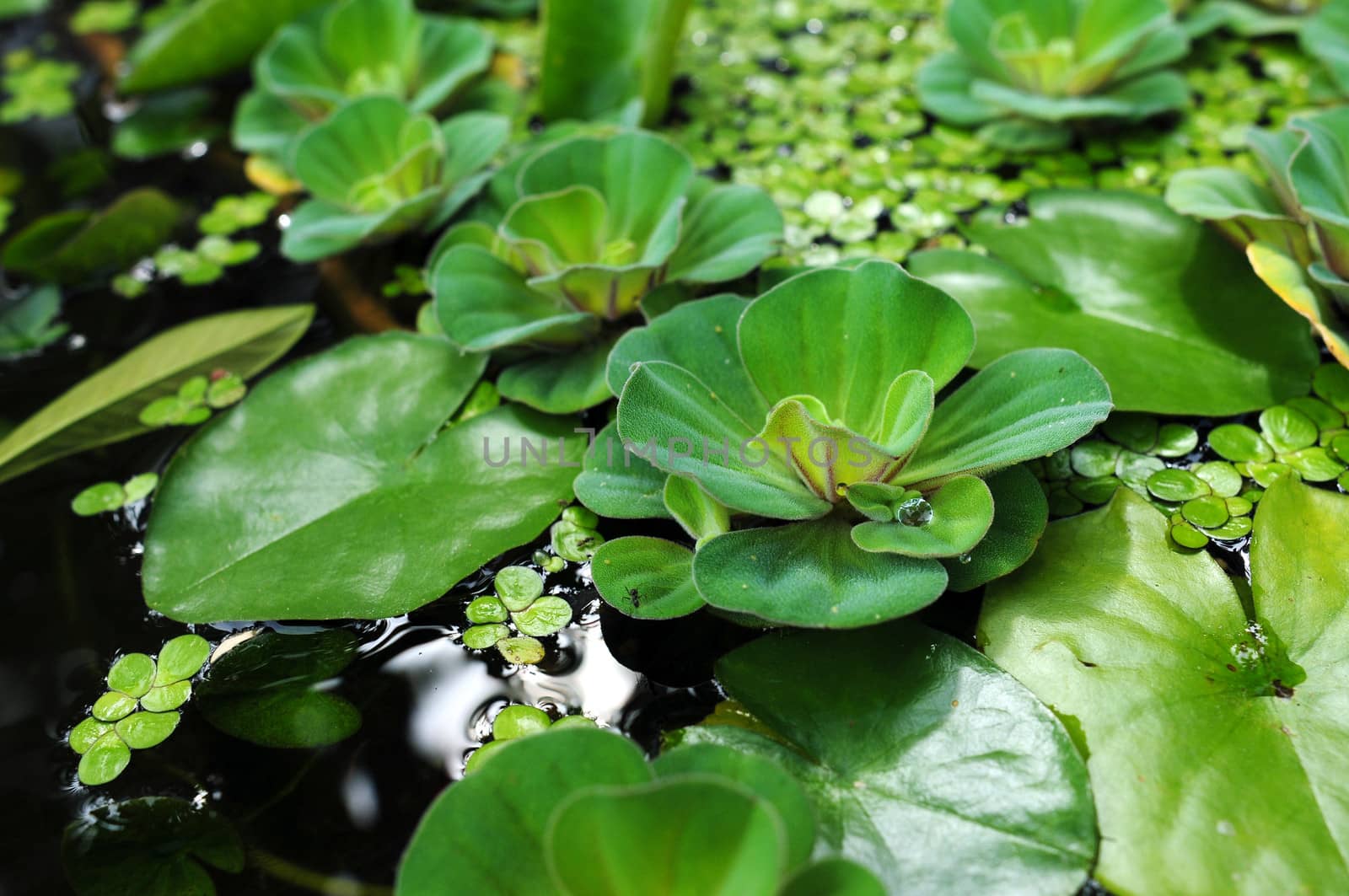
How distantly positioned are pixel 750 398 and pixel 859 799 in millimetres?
483

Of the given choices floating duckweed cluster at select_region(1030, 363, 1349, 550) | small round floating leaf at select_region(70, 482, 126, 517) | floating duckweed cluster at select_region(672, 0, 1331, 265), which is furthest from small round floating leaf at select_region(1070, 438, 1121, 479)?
small round floating leaf at select_region(70, 482, 126, 517)

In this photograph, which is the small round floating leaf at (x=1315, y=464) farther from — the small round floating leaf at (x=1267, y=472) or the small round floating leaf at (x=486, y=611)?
the small round floating leaf at (x=486, y=611)

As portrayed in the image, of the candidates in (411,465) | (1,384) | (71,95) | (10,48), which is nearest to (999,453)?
(411,465)

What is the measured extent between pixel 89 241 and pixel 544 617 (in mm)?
1213

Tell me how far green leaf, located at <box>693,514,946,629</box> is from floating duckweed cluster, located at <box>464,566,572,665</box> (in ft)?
0.81

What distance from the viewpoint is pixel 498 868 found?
2.85 feet

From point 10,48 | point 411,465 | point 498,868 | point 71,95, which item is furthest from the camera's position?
point 10,48

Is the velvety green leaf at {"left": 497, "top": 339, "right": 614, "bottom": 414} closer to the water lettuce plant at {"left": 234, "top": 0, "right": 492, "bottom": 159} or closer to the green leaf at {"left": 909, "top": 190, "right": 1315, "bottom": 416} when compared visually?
the green leaf at {"left": 909, "top": 190, "right": 1315, "bottom": 416}

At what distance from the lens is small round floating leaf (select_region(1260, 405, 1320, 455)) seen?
4.20ft

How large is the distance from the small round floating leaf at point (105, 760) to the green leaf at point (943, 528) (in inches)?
32.9

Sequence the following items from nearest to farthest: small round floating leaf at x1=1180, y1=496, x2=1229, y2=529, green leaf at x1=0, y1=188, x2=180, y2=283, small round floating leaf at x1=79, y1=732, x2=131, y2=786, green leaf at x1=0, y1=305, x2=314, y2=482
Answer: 1. small round floating leaf at x1=79, y1=732, x2=131, y2=786
2. small round floating leaf at x1=1180, y1=496, x2=1229, y2=529
3. green leaf at x1=0, y1=305, x2=314, y2=482
4. green leaf at x1=0, y1=188, x2=180, y2=283

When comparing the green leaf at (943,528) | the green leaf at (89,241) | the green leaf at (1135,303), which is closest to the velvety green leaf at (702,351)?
the green leaf at (943,528)

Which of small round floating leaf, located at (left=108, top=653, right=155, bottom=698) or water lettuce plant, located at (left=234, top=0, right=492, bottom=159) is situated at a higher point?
water lettuce plant, located at (left=234, top=0, right=492, bottom=159)

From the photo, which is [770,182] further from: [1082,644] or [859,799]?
[859,799]
